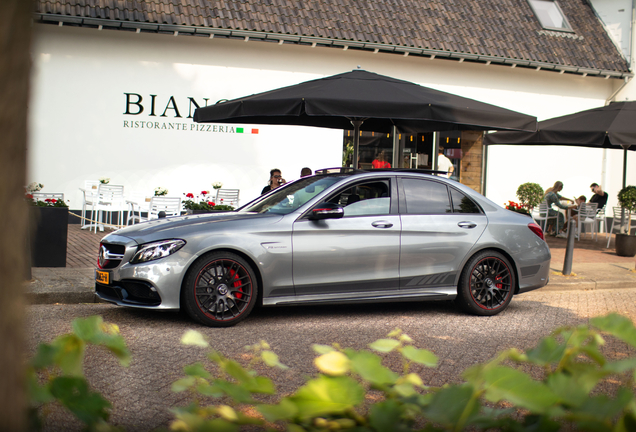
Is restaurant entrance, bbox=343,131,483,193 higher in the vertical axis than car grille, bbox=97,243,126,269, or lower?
higher

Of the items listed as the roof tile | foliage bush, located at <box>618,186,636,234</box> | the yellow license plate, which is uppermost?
the roof tile

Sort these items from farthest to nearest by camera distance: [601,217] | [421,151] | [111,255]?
[601,217]
[421,151]
[111,255]

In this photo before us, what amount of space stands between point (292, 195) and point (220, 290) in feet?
4.88

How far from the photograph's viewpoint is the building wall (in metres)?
14.2

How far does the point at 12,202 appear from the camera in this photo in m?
1.11

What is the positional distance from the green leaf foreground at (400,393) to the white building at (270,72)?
12381mm

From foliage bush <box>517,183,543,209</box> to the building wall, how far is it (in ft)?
10.8

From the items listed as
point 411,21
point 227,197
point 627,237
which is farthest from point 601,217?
point 227,197

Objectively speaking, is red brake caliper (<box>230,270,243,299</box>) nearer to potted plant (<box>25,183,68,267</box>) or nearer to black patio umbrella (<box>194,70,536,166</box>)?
black patio umbrella (<box>194,70,536,166</box>)

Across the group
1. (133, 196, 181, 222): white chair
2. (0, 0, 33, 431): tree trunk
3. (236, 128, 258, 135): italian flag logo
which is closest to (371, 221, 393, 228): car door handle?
(0, 0, 33, 431): tree trunk

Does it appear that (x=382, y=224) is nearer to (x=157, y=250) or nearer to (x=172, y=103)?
(x=157, y=250)

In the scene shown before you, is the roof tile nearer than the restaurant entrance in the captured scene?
Yes

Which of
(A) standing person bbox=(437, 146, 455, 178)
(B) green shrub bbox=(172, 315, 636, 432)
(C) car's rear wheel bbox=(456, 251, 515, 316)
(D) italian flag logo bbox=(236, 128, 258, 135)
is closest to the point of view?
(B) green shrub bbox=(172, 315, 636, 432)

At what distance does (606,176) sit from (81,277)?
56.1 feet
